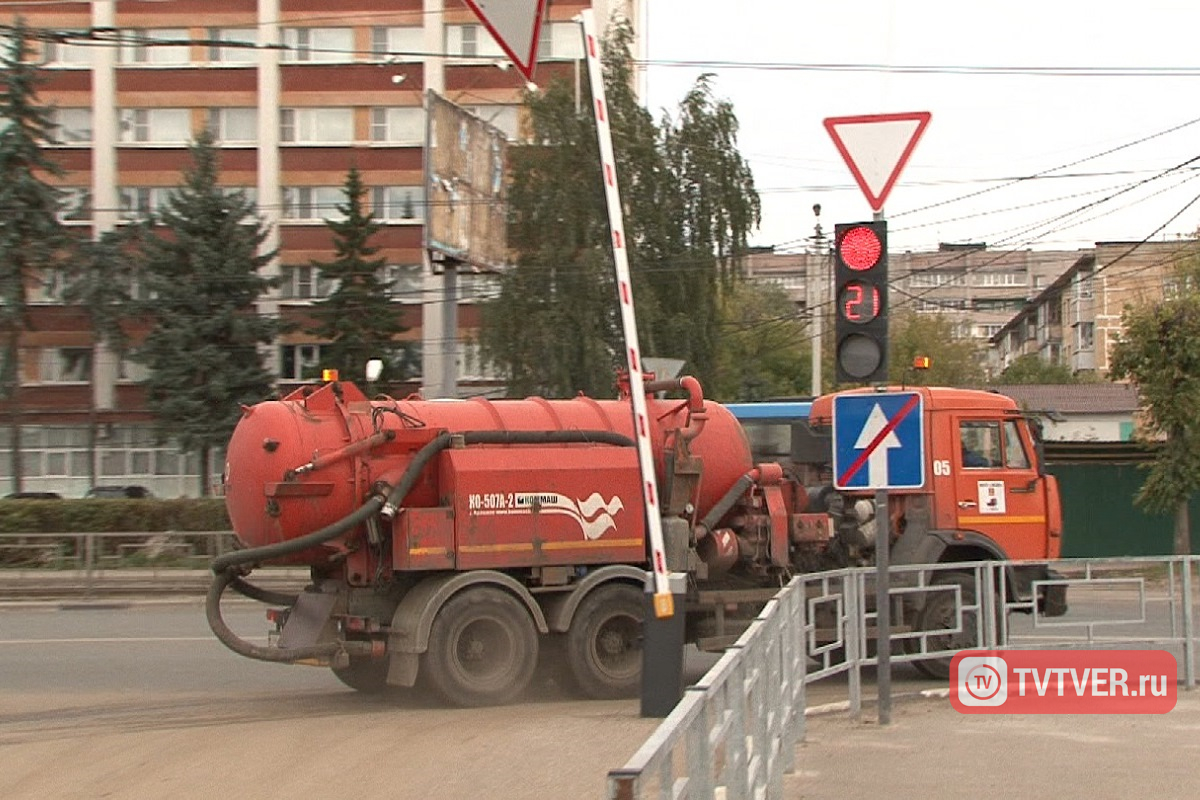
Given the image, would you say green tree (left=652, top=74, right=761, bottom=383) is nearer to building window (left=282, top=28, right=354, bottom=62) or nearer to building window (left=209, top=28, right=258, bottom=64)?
building window (left=282, top=28, right=354, bottom=62)

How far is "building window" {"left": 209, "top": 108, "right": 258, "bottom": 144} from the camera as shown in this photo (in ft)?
161

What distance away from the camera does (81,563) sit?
89.3ft

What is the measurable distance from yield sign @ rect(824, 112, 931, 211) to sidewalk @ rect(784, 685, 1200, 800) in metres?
3.93

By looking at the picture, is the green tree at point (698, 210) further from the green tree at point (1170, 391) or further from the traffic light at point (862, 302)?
the traffic light at point (862, 302)

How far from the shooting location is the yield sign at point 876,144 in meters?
10.2

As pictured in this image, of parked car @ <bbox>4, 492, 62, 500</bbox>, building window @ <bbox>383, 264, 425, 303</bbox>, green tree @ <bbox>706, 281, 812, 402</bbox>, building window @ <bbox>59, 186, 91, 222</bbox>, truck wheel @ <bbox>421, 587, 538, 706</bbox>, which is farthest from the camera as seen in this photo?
green tree @ <bbox>706, 281, 812, 402</bbox>

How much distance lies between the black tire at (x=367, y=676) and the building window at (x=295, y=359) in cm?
3467

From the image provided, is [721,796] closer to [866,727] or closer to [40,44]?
[866,727]

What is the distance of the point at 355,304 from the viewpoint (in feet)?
146

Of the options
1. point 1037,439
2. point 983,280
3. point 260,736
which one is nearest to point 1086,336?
point 983,280

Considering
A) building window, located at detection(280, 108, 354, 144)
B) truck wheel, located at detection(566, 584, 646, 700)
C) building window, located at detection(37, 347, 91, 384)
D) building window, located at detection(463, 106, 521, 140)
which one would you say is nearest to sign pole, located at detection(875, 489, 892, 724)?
truck wheel, located at detection(566, 584, 646, 700)

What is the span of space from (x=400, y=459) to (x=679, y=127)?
87.1ft

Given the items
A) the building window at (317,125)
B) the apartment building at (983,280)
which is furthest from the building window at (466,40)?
the apartment building at (983,280)

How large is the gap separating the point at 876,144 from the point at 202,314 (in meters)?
37.1
